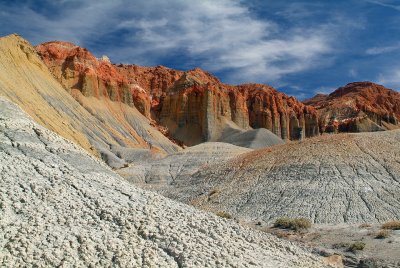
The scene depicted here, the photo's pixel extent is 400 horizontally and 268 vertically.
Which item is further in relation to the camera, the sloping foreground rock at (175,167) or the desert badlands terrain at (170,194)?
the sloping foreground rock at (175,167)

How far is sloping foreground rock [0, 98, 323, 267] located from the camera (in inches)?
495

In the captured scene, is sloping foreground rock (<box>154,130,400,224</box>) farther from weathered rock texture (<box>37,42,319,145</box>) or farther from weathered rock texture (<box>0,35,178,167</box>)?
weathered rock texture (<box>37,42,319,145</box>)

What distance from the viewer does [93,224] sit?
13797 mm

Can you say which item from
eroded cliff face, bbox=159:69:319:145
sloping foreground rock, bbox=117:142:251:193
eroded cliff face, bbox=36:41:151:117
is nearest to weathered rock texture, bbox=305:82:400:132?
eroded cliff face, bbox=159:69:319:145

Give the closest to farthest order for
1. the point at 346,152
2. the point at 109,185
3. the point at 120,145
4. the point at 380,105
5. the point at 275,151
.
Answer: the point at 109,185 < the point at 346,152 < the point at 275,151 < the point at 120,145 < the point at 380,105

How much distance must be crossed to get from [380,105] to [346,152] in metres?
140

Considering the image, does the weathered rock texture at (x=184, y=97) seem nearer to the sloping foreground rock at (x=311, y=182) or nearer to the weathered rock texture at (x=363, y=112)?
the weathered rock texture at (x=363, y=112)

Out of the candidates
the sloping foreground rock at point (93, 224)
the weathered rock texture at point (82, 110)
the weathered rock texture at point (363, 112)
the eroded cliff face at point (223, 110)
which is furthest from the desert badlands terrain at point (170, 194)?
the weathered rock texture at point (363, 112)

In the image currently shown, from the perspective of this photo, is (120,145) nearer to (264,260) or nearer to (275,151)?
(275,151)

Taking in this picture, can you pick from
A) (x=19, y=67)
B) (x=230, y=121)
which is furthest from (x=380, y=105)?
(x=19, y=67)

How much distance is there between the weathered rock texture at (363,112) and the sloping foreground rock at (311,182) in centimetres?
10395

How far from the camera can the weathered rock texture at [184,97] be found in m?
104

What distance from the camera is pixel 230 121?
127 meters

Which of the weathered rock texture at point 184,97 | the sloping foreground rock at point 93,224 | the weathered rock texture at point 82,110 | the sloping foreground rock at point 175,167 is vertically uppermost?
the weathered rock texture at point 184,97
